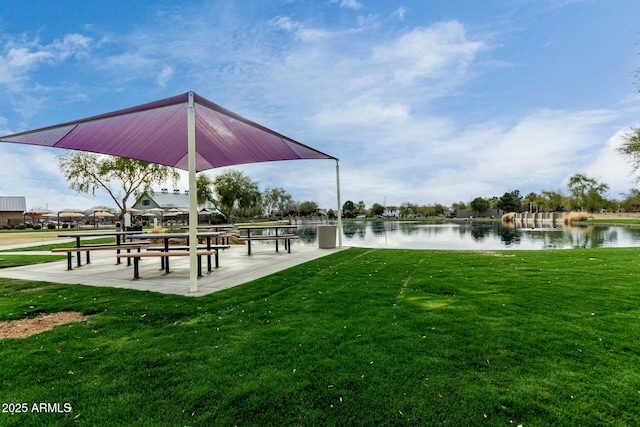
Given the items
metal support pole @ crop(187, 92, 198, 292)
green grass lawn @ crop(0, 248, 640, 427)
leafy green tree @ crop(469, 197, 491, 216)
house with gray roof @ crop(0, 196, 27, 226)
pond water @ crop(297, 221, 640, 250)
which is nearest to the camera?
green grass lawn @ crop(0, 248, 640, 427)

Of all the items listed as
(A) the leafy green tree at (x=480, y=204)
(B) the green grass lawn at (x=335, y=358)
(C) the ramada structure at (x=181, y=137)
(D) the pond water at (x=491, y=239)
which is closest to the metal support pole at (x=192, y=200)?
(C) the ramada structure at (x=181, y=137)

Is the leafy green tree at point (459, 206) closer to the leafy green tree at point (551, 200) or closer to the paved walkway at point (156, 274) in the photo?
the leafy green tree at point (551, 200)

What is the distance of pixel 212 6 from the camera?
8305 mm

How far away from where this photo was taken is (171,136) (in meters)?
8.16

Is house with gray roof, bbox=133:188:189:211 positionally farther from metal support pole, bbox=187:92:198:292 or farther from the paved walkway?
metal support pole, bbox=187:92:198:292

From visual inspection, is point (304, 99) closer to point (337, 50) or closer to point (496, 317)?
point (337, 50)

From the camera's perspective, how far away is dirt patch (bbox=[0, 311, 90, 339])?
3189 millimetres

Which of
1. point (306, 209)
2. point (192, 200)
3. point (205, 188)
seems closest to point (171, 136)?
point (192, 200)

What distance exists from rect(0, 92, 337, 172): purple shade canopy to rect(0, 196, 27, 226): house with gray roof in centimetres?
4996

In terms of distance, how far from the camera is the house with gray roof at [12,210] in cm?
4331

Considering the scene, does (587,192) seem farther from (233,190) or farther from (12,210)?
(12,210)

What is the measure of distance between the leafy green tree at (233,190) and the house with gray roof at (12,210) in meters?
29.3

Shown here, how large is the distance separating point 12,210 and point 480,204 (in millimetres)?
85994

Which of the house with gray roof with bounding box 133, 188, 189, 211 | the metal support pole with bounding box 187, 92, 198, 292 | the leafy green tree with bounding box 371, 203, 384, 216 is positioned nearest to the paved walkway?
the metal support pole with bounding box 187, 92, 198, 292
